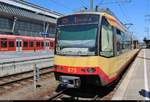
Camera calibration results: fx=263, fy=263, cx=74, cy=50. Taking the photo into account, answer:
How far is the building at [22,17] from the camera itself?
4634 centimetres

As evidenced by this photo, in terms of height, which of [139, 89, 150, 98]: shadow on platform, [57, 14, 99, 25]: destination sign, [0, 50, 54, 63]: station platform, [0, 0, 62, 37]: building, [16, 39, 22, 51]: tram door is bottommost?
[139, 89, 150, 98]: shadow on platform

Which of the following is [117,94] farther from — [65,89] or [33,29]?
[33,29]

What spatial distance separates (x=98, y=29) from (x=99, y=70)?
1.42 m

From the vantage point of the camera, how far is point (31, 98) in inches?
367

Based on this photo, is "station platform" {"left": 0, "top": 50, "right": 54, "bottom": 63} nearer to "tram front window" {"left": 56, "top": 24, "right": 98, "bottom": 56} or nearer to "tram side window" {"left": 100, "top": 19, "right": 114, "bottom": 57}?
"tram front window" {"left": 56, "top": 24, "right": 98, "bottom": 56}

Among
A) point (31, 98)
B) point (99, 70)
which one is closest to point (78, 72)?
point (99, 70)

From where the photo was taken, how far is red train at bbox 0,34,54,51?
28828mm

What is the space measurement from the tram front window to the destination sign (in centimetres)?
16

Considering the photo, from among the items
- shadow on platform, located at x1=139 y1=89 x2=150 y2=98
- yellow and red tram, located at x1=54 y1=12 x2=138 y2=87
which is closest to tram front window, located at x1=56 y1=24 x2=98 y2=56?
yellow and red tram, located at x1=54 y1=12 x2=138 y2=87

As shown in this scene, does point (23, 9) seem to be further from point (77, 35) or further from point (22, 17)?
point (77, 35)

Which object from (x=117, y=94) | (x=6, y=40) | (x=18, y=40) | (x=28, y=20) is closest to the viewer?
(x=117, y=94)

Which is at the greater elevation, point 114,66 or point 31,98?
point 114,66

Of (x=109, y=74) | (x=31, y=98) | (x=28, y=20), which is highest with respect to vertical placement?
(x=28, y=20)

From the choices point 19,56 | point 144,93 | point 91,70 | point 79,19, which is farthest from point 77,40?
point 19,56
